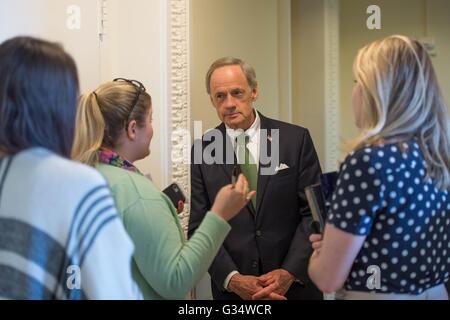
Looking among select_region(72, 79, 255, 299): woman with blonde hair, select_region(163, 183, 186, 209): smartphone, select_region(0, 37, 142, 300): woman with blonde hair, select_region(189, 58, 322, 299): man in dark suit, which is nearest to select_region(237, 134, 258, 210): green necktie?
select_region(189, 58, 322, 299): man in dark suit

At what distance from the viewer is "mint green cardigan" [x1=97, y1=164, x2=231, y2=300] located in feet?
3.13

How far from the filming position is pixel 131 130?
1136 mm

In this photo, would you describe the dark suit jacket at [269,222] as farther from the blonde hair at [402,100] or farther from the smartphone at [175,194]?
the blonde hair at [402,100]

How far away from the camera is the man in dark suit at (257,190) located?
1465mm

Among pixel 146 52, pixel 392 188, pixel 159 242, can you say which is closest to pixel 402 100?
pixel 392 188

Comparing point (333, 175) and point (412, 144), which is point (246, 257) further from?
point (412, 144)

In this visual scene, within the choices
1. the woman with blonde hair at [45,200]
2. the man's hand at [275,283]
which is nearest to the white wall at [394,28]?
the man's hand at [275,283]

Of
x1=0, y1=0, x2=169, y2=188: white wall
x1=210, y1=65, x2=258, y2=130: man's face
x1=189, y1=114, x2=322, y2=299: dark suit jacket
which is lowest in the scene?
x1=189, y1=114, x2=322, y2=299: dark suit jacket

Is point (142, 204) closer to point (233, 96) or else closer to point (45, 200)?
point (45, 200)

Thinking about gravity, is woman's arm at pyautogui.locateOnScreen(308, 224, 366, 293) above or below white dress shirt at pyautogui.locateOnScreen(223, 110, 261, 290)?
below

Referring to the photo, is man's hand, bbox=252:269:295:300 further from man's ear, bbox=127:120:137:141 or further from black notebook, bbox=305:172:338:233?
man's ear, bbox=127:120:137:141

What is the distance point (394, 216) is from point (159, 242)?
44 cm

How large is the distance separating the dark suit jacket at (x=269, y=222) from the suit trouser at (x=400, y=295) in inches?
19.5
